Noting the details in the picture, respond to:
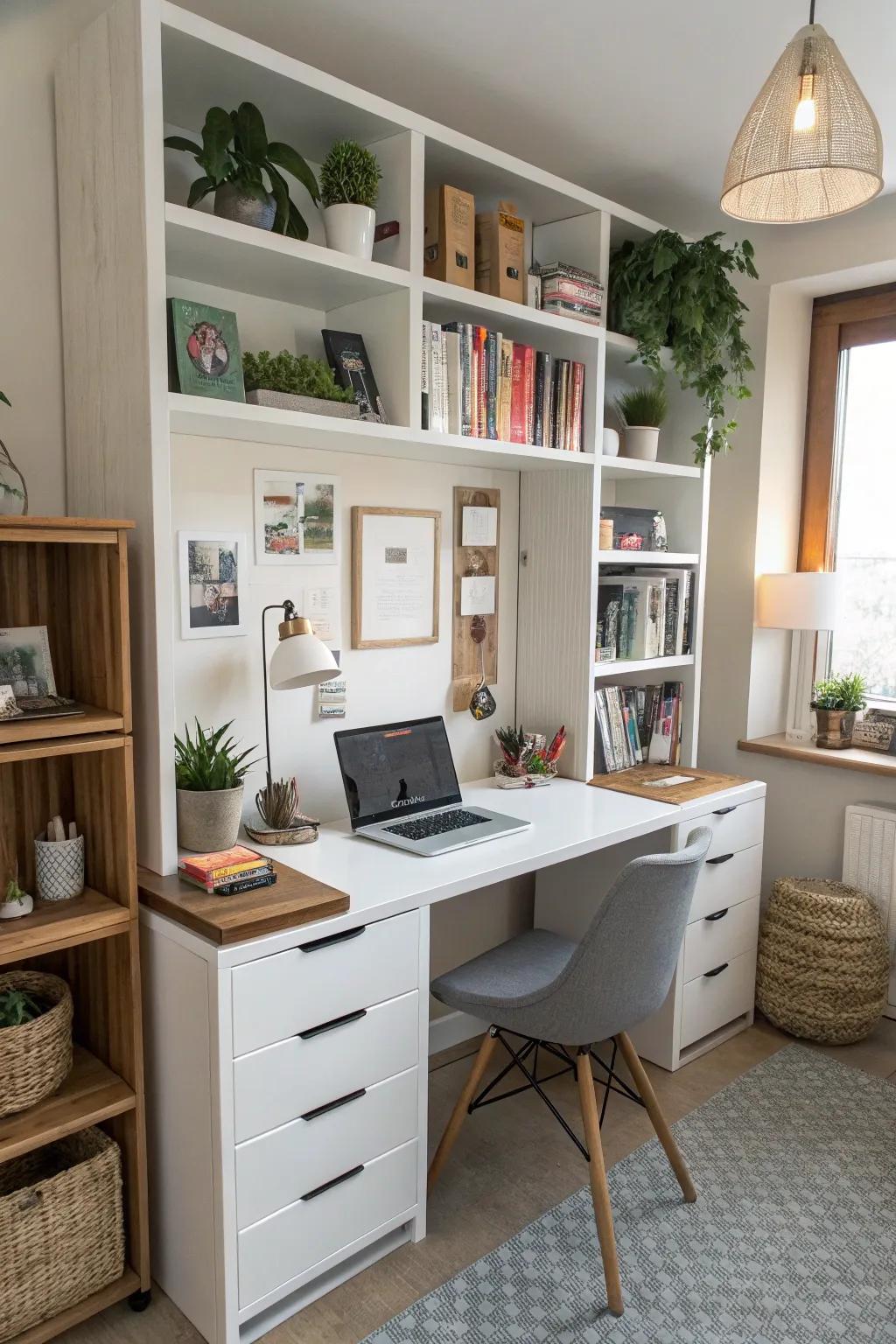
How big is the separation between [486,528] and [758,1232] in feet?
6.10

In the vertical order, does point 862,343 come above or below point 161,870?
above

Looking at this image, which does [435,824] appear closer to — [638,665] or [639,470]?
[638,665]

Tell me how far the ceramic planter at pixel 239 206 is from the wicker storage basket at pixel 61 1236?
5.87ft

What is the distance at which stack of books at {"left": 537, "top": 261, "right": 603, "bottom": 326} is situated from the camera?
2.53 meters

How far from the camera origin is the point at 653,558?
2.93m

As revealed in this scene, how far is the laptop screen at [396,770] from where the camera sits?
2268mm

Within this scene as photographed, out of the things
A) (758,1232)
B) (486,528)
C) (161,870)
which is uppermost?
(486,528)

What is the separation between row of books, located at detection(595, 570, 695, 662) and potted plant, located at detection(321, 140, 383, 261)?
1.29 meters

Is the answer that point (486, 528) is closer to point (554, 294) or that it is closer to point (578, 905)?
point (554, 294)

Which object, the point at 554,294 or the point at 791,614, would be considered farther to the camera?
the point at 791,614

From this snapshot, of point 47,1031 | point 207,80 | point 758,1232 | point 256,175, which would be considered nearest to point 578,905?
point 758,1232

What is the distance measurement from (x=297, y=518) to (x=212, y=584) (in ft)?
0.92

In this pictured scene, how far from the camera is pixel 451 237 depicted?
226cm

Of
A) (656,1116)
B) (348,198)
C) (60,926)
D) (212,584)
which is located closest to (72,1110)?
(60,926)
